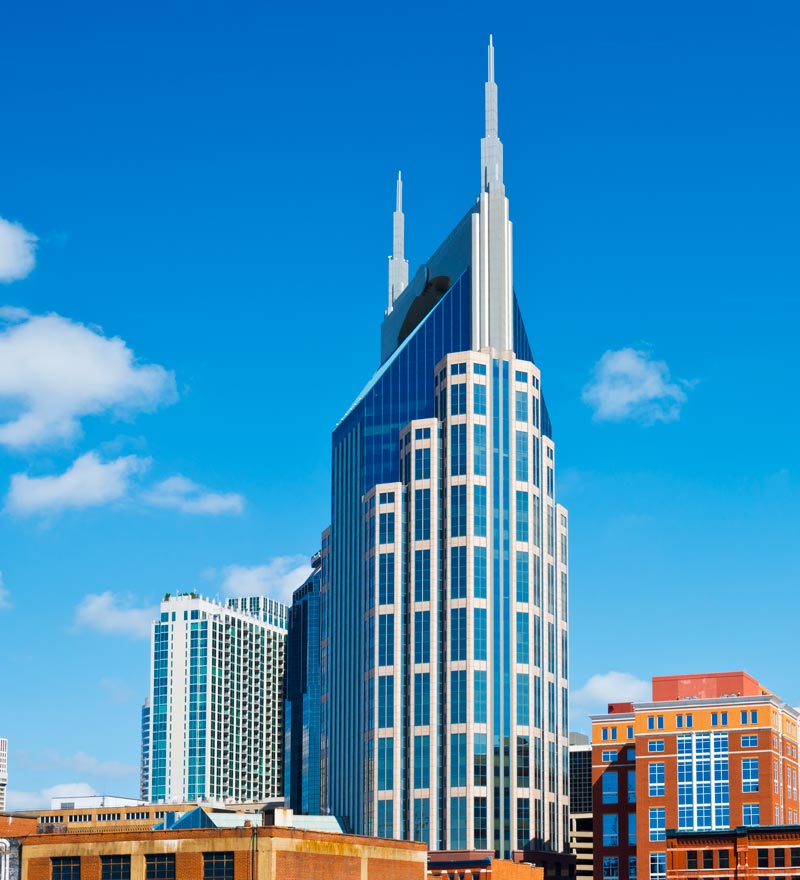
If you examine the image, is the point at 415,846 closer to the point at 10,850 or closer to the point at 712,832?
the point at 10,850

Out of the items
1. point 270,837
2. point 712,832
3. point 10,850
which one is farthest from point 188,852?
point 712,832

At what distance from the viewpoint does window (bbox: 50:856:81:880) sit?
13512cm

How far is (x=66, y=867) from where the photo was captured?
445 ft

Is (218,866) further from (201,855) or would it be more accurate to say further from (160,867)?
(160,867)

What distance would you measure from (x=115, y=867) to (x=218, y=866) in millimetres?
9728

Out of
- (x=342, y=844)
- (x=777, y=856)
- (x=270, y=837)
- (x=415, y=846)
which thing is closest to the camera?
(x=270, y=837)

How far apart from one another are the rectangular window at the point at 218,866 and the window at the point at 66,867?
38.8ft

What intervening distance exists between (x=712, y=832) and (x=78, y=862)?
8102 cm

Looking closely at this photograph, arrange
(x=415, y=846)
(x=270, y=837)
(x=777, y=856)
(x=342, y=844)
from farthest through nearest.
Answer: (x=777, y=856)
(x=415, y=846)
(x=342, y=844)
(x=270, y=837)

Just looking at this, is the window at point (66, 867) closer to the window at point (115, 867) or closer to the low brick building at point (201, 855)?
the low brick building at point (201, 855)

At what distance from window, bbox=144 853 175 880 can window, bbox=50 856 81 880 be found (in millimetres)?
6601

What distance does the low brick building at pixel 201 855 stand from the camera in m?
128

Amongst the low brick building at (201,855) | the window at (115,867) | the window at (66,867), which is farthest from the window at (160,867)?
the window at (66,867)

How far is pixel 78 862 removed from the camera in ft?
443
